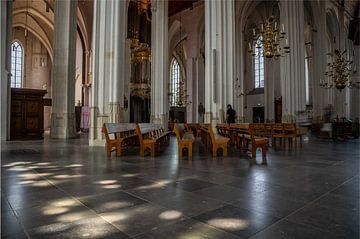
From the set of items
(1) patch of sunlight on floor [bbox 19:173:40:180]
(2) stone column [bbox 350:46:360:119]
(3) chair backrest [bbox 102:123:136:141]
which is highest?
(2) stone column [bbox 350:46:360:119]

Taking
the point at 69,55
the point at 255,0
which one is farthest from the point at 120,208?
the point at 255,0

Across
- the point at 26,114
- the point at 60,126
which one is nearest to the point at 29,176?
the point at 26,114

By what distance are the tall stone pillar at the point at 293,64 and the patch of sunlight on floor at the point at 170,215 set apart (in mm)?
14453

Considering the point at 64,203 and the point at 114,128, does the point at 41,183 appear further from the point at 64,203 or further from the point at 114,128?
the point at 114,128

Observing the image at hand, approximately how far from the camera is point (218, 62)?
1155cm

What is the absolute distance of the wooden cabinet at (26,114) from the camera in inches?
440

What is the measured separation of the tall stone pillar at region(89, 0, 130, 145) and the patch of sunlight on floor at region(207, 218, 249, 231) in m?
7.28

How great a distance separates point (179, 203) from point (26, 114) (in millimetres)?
11542

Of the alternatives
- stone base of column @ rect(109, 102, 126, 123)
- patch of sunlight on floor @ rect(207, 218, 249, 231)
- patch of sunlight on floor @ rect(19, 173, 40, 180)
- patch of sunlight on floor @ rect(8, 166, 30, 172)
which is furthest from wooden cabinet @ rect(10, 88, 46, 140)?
patch of sunlight on floor @ rect(207, 218, 249, 231)

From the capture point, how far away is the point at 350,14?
2553 centimetres

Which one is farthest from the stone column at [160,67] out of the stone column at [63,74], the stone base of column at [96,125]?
the stone base of column at [96,125]

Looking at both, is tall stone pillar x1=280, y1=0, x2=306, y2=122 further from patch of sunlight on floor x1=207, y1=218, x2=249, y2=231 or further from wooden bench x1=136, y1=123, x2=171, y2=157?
patch of sunlight on floor x1=207, y1=218, x2=249, y2=231

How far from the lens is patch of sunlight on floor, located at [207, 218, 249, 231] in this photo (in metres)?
1.91

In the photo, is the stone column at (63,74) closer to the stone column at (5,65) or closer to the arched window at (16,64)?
the stone column at (5,65)
